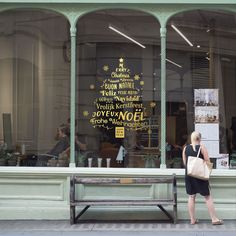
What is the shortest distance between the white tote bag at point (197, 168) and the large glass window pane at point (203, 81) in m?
0.99

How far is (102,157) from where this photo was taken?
8891mm

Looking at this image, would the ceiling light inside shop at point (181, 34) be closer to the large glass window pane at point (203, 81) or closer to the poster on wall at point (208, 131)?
the large glass window pane at point (203, 81)

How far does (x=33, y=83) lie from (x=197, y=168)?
4075 mm

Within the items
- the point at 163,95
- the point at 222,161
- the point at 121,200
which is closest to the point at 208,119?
the point at 222,161

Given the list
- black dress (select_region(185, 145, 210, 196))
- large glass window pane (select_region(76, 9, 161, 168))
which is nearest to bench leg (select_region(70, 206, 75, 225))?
large glass window pane (select_region(76, 9, 161, 168))

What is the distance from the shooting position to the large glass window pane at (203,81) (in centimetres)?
884

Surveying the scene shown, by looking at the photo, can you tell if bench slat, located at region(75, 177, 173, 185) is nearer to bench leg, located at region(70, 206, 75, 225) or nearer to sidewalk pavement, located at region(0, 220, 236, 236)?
bench leg, located at region(70, 206, 75, 225)

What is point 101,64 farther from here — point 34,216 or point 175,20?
point 34,216

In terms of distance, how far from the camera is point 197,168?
765 cm

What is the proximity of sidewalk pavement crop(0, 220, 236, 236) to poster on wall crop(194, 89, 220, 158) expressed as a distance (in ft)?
4.58

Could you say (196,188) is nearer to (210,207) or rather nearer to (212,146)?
(210,207)

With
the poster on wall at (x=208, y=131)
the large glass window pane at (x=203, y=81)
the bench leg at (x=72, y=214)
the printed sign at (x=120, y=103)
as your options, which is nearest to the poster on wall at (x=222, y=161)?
the large glass window pane at (x=203, y=81)

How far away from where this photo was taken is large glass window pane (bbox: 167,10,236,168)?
8844 millimetres

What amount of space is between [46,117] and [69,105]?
0.89m
